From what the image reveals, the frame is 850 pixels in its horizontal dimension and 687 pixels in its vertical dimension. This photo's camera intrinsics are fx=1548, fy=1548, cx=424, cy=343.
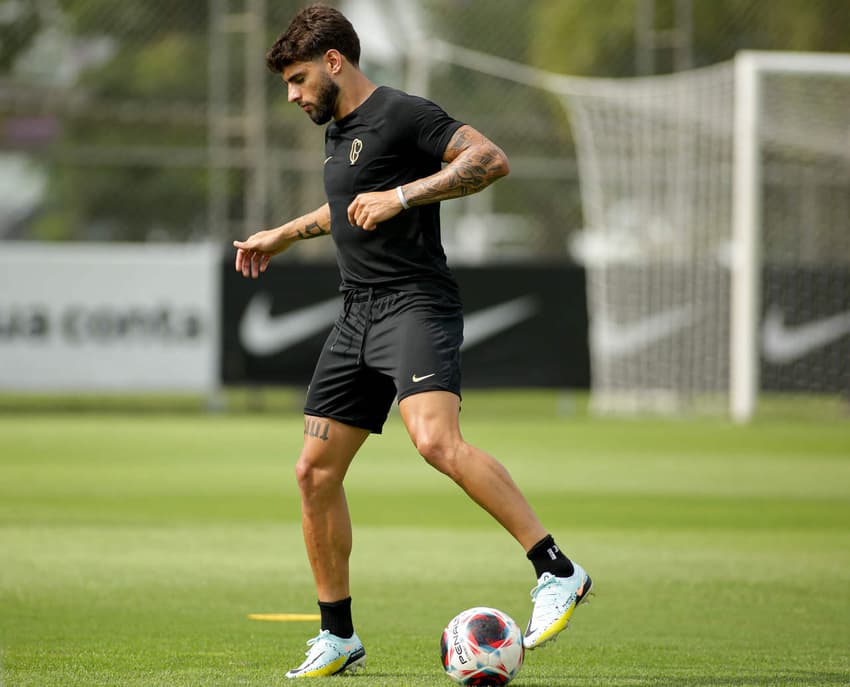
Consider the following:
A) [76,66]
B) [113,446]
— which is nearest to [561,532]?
[113,446]

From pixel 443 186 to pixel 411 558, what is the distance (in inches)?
145

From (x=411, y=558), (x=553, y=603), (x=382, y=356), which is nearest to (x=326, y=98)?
(x=382, y=356)

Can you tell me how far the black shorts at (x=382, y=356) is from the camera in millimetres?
5664

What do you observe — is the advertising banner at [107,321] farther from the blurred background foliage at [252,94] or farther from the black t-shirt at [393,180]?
the black t-shirt at [393,180]

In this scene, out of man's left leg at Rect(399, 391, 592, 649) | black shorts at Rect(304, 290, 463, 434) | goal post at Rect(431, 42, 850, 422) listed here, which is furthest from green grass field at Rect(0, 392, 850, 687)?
goal post at Rect(431, 42, 850, 422)

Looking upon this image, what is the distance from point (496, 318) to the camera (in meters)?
20.0

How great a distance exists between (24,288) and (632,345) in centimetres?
780

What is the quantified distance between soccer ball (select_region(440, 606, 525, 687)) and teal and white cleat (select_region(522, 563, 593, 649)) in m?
0.06

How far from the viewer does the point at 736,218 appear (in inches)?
762

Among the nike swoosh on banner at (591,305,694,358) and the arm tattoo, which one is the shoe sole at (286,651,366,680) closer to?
the arm tattoo

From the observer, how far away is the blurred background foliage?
67.7 feet

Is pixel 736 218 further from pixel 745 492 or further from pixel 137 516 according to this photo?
pixel 137 516

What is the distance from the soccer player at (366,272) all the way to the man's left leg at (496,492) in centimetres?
3

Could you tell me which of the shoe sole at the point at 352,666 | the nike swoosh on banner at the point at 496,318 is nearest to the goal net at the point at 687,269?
the nike swoosh on banner at the point at 496,318
